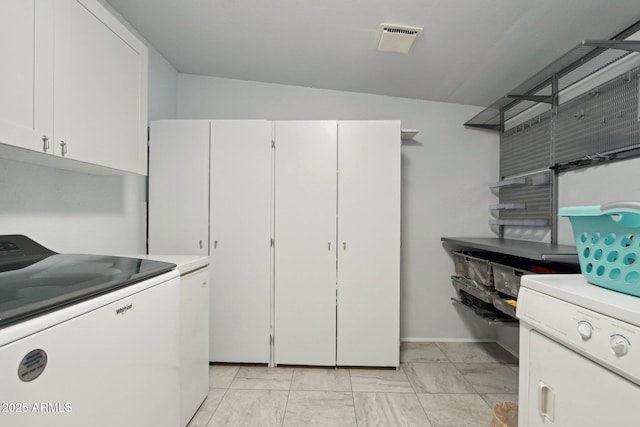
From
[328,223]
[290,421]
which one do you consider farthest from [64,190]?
[290,421]

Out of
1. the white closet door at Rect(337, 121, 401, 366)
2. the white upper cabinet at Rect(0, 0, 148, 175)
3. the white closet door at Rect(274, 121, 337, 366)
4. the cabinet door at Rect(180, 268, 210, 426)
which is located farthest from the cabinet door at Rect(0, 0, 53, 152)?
the white closet door at Rect(337, 121, 401, 366)

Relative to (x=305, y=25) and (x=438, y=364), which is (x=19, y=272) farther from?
(x=438, y=364)

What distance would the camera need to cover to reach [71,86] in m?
1.26

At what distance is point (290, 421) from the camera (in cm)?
172

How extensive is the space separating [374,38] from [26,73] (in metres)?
1.84

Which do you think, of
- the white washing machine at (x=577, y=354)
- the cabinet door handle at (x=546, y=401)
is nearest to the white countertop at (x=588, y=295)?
the white washing machine at (x=577, y=354)

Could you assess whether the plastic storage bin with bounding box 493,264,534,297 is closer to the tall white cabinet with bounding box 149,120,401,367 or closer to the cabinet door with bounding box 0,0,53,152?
the tall white cabinet with bounding box 149,120,401,367

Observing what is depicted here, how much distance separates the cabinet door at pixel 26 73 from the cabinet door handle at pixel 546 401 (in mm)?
1976

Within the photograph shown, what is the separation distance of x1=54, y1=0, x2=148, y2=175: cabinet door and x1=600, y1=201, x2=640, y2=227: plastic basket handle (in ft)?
6.50

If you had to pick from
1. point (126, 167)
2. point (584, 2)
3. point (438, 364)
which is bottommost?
point (438, 364)

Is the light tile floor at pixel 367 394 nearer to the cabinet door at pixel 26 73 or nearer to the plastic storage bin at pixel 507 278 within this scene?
the plastic storage bin at pixel 507 278

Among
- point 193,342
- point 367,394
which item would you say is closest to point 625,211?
point 367,394

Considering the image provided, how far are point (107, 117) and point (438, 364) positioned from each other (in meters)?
2.84

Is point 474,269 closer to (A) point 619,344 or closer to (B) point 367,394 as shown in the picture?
(B) point 367,394
